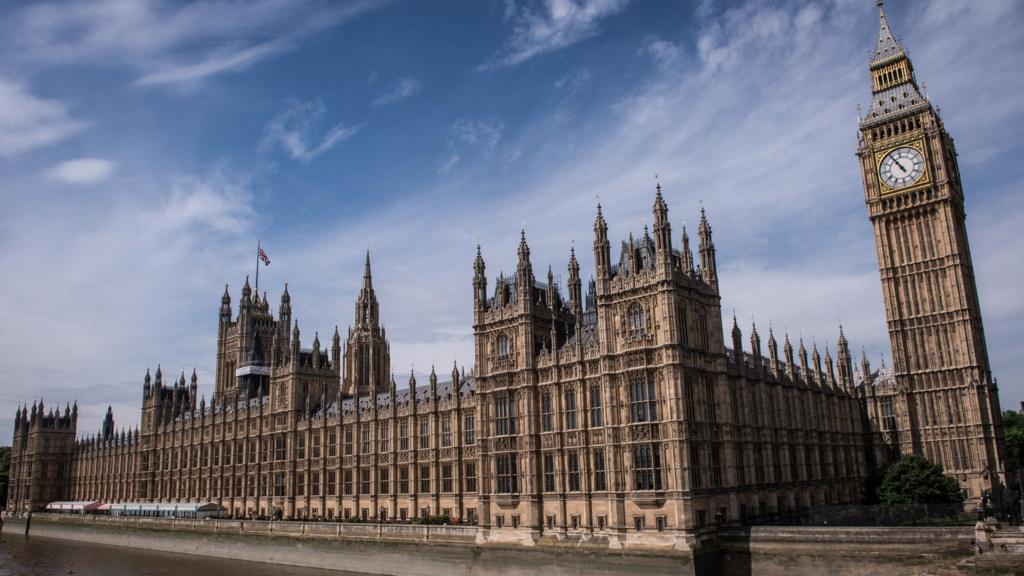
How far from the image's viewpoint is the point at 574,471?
5969 cm

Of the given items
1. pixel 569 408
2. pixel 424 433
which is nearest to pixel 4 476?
pixel 424 433

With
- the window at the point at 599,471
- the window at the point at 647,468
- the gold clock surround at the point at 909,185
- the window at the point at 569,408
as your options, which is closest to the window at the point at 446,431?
the window at the point at 569,408

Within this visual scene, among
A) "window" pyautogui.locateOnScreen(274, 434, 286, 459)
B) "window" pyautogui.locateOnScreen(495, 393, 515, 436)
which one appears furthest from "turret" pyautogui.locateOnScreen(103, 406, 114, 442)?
"window" pyautogui.locateOnScreen(495, 393, 515, 436)

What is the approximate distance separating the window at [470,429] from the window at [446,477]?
4.11 metres

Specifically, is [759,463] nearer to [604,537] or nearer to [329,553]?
[604,537]

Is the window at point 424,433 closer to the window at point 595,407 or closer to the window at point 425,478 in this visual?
the window at point 425,478

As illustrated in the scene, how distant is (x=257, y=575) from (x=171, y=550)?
30.6 metres

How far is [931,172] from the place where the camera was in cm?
8975

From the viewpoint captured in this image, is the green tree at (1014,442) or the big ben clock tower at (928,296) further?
the green tree at (1014,442)

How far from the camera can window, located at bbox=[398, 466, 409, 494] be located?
8481 cm

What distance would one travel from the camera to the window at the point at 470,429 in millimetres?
78000

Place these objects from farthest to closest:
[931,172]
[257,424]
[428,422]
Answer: [257,424], [931,172], [428,422]

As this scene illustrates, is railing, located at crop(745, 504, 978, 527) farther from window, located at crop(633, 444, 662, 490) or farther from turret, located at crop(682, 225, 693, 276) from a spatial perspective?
turret, located at crop(682, 225, 693, 276)

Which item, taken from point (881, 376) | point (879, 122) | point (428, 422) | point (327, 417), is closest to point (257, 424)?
point (327, 417)
